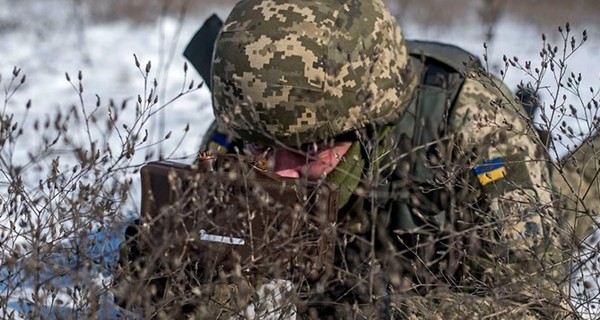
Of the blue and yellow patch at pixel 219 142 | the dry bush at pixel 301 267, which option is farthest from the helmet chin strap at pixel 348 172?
the blue and yellow patch at pixel 219 142

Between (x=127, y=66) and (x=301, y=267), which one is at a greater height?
(x=301, y=267)

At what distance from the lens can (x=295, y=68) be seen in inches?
107

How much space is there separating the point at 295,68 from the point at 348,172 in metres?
0.35

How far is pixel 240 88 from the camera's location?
2.76 m

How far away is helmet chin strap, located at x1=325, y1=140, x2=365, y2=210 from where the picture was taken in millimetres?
2766

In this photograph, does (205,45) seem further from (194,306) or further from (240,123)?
(194,306)

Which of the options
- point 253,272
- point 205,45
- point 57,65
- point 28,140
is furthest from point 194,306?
point 57,65

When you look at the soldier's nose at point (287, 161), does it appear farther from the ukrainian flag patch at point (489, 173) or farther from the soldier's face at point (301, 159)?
the ukrainian flag patch at point (489, 173)

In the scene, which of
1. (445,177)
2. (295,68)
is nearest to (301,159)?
(295,68)

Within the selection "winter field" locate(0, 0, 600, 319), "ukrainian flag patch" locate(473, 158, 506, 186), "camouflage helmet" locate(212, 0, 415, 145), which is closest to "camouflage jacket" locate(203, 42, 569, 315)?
"ukrainian flag patch" locate(473, 158, 506, 186)

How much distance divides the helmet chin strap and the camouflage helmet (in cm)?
9

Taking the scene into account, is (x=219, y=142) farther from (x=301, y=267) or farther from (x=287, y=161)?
(x=301, y=267)

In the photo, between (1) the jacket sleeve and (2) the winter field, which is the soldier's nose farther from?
(2) the winter field

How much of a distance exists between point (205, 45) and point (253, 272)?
1579mm
